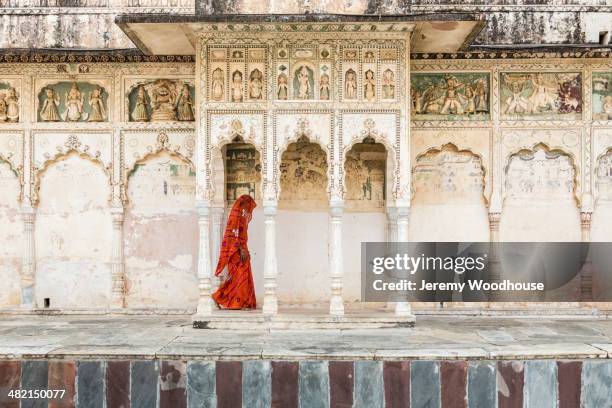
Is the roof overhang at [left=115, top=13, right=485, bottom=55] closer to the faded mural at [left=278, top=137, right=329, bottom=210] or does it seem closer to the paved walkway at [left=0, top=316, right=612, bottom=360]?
the faded mural at [left=278, top=137, right=329, bottom=210]

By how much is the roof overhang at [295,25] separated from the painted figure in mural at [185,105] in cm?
103

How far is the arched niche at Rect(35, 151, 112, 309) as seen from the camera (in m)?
12.2

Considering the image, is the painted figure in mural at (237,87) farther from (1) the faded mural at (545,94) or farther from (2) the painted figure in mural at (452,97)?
(1) the faded mural at (545,94)

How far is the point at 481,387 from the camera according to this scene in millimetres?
8508

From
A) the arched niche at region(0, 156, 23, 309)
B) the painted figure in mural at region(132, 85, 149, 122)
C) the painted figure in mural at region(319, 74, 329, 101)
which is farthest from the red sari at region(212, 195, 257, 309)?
the arched niche at region(0, 156, 23, 309)

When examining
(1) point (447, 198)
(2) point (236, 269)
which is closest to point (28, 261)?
(2) point (236, 269)

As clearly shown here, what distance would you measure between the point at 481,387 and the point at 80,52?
8.02 meters

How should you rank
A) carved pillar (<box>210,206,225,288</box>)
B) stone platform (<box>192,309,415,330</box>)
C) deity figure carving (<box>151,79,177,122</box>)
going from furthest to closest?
deity figure carving (<box>151,79,177,122</box>) → carved pillar (<box>210,206,225,288</box>) → stone platform (<box>192,309,415,330</box>)

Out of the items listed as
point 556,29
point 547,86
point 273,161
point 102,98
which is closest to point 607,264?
point 547,86

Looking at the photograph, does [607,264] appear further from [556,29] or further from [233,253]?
[233,253]

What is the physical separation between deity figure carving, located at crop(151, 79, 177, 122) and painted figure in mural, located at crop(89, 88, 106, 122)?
33.6 inches

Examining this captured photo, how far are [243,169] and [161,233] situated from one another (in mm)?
1746

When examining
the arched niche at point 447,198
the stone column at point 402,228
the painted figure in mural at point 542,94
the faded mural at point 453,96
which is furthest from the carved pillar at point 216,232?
the painted figure in mural at point 542,94

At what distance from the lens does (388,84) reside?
1060 centimetres
